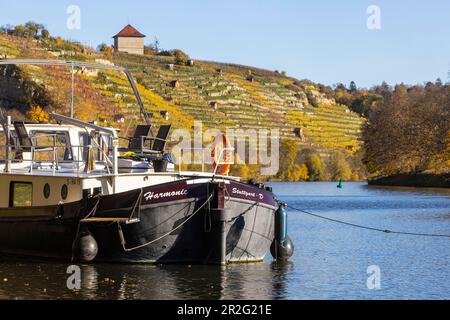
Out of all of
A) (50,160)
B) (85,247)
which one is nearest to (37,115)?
(50,160)

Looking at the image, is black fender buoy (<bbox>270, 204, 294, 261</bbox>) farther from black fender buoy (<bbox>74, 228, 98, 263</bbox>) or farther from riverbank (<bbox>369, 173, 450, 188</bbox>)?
riverbank (<bbox>369, 173, 450, 188</bbox>)

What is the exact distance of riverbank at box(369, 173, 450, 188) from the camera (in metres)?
112

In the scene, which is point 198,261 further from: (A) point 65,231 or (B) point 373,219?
(B) point 373,219

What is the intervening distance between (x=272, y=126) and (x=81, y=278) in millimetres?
163795

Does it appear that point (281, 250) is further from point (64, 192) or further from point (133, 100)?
point (133, 100)

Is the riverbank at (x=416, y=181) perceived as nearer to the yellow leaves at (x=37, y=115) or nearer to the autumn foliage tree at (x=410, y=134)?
the autumn foliage tree at (x=410, y=134)

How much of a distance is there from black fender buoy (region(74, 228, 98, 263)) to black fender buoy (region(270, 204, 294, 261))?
20.1 feet

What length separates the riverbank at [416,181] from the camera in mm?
112200

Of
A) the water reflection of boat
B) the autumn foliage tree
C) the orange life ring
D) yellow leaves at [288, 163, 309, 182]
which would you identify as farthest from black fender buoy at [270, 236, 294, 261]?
yellow leaves at [288, 163, 309, 182]

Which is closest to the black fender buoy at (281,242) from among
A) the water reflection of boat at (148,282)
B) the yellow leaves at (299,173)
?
the water reflection of boat at (148,282)

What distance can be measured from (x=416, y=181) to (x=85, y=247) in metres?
95.5

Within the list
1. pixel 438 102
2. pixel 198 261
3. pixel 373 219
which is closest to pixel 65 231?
pixel 198 261

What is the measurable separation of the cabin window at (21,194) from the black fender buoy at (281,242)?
7917 millimetres
